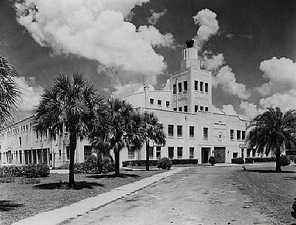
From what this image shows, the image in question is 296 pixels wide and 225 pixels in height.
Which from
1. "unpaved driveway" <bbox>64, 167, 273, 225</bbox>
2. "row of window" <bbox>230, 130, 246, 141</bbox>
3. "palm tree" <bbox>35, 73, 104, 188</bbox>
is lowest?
"unpaved driveway" <bbox>64, 167, 273, 225</bbox>

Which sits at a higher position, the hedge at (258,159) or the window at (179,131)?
the window at (179,131)

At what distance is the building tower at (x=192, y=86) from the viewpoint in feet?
201

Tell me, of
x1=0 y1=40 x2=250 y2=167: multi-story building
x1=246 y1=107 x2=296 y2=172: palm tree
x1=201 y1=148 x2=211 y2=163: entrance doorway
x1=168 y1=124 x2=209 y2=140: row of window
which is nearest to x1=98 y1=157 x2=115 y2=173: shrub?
x1=246 y1=107 x2=296 y2=172: palm tree

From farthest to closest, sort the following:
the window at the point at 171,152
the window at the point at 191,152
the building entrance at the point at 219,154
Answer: the building entrance at the point at 219,154, the window at the point at 191,152, the window at the point at 171,152

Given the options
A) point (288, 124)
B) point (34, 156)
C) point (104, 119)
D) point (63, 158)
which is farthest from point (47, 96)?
point (34, 156)

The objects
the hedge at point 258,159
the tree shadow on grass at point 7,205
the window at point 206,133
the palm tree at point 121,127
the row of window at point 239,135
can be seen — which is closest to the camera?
the tree shadow on grass at point 7,205

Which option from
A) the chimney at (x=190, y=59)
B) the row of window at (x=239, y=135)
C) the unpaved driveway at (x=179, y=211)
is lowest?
the unpaved driveway at (x=179, y=211)

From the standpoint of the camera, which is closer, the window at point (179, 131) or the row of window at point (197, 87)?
the window at point (179, 131)

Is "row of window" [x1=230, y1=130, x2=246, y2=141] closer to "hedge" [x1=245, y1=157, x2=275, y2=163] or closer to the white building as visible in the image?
the white building

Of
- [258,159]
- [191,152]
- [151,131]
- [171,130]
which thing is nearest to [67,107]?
[151,131]

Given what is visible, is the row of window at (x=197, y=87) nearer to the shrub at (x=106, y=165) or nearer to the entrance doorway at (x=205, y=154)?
the entrance doorway at (x=205, y=154)

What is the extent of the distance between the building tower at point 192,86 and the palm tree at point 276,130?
27.3 metres

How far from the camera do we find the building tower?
6131cm

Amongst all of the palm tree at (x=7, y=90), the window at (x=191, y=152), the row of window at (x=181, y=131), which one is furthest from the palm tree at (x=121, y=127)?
the window at (x=191, y=152)
